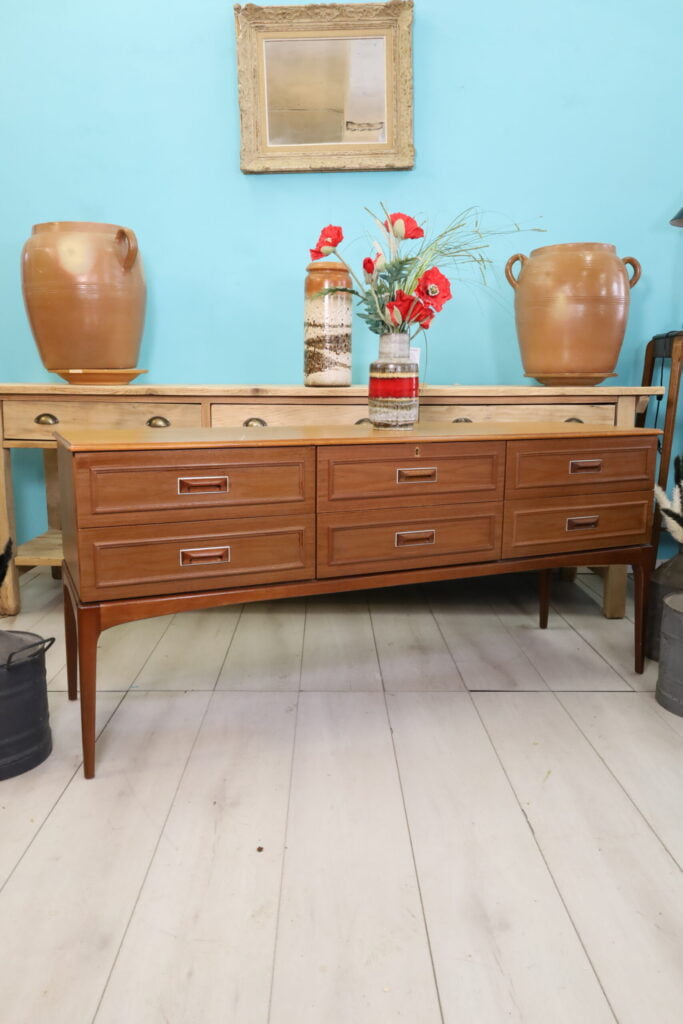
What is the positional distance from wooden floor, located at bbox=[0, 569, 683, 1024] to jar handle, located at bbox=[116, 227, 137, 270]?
3.95ft

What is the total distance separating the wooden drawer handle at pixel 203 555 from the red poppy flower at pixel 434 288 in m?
0.80

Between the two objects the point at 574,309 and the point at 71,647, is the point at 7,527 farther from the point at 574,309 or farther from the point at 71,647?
the point at 574,309

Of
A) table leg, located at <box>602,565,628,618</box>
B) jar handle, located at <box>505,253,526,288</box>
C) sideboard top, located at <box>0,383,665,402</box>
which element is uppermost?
jar handle, located at <box>505,253,526,288</box>

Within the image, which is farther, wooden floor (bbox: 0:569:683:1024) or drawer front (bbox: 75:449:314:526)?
drawer front (bbox: 75:449:314:526)

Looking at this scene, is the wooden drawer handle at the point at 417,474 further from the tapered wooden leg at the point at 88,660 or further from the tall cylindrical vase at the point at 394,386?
the tapered wooden leg at the point at 88,660

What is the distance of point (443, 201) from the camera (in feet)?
8.79

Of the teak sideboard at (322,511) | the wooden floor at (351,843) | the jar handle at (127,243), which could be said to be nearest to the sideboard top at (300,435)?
the teak sideboard at (322,511)

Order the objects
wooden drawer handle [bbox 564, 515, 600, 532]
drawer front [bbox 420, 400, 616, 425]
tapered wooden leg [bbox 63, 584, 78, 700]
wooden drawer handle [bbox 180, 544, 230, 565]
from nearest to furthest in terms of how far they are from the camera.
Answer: wooden drawer handle [bbox 180, 544, 230, 565] < tapered wooden leg [bbox 63, 584, 78, 700] < wooden drawer handle [bbox 564, 515, 600, 532] < drawer front [bbox 420, 400, 616, 425]

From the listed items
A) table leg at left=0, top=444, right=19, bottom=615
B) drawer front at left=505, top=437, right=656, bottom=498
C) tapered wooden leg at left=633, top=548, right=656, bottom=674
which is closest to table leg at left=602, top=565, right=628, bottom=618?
tapered wooden leg at left=633, top=548, right=656, bottom=674

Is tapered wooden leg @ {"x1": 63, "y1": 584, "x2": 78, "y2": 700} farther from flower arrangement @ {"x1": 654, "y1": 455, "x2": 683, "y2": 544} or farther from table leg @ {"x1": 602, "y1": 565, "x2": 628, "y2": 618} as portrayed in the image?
table leg @ {"x1": 602, "y1": 565, "x2": 628, "y2": 618}

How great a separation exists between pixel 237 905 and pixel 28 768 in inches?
24.3

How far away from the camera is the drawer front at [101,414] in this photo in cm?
230

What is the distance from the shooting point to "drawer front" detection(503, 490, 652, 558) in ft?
5.85

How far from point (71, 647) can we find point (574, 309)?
5.91ft
